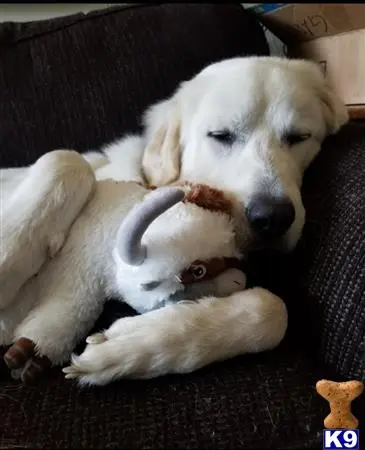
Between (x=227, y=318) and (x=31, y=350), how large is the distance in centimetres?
34

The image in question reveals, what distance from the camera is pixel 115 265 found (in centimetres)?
107

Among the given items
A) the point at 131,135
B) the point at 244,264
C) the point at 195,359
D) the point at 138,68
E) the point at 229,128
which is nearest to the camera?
the point at 195,359

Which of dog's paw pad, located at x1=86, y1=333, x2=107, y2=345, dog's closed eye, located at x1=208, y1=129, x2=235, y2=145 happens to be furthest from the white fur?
dog's closed eye, located at x1=208, y1=129, x2=235, y2=145

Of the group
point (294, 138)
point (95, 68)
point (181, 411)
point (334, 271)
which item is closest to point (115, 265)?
point (181, 411)

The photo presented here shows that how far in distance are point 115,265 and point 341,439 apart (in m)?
0.48

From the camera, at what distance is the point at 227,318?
99 centimetres

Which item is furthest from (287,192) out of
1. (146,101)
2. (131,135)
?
(146,101)

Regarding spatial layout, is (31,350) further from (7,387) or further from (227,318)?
(227,318)

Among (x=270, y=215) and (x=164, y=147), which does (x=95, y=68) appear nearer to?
(x=164, y=147)

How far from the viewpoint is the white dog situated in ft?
3.16

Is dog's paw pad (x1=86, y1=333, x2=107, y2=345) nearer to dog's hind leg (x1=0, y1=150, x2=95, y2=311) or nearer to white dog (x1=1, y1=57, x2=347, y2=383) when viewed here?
white dog (x1=1, y1=57, x2=347, y2=383)

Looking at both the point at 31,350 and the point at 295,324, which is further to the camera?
the point at 295,324

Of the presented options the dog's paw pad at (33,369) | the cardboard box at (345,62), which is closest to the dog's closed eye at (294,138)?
the cardboard box at (345,62)

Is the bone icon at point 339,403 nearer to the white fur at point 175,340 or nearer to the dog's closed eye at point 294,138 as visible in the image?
the white fur at point 175,340
